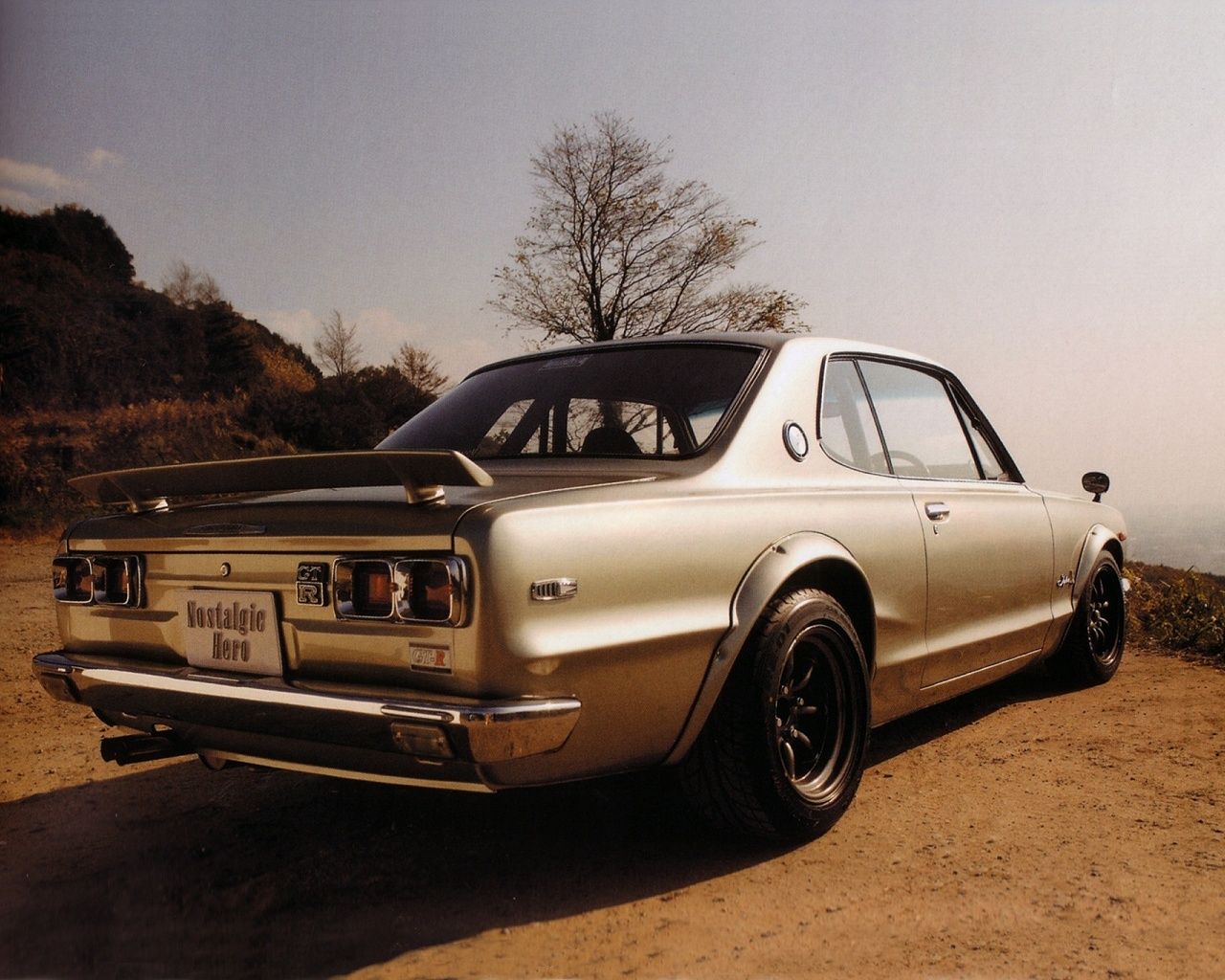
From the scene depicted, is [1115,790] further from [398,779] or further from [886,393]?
[398,779]

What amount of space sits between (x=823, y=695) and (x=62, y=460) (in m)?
21.5

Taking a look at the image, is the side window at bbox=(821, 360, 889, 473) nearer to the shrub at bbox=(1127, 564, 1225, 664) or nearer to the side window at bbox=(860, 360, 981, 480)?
the side window at bbox=(860, 360, 981, 480)

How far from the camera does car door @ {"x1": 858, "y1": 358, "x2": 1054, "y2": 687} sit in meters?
3.49

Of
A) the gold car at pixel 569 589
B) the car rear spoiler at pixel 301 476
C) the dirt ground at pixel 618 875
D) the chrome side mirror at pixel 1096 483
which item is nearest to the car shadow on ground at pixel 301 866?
the dirt ground at pixel 618 875

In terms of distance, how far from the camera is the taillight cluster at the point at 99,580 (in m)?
2.68

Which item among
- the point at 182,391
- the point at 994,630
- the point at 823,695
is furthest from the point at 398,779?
the point at 182,391

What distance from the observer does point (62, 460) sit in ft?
68.8

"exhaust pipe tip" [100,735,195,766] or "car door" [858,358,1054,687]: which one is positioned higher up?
"car door" [858,358,1054,687]

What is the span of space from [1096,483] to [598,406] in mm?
3312

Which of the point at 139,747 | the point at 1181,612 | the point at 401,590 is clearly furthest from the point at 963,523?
the point at 1181,612

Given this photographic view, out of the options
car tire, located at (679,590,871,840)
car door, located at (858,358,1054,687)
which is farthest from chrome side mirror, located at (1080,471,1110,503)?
car tire, located at (679,590,871,840)

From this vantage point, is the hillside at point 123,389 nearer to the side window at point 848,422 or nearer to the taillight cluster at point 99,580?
the taillight cluster at point 99,580

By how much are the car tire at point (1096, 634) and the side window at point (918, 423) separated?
1.08 m

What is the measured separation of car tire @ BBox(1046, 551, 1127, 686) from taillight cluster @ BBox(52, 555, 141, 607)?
12.7 feet
